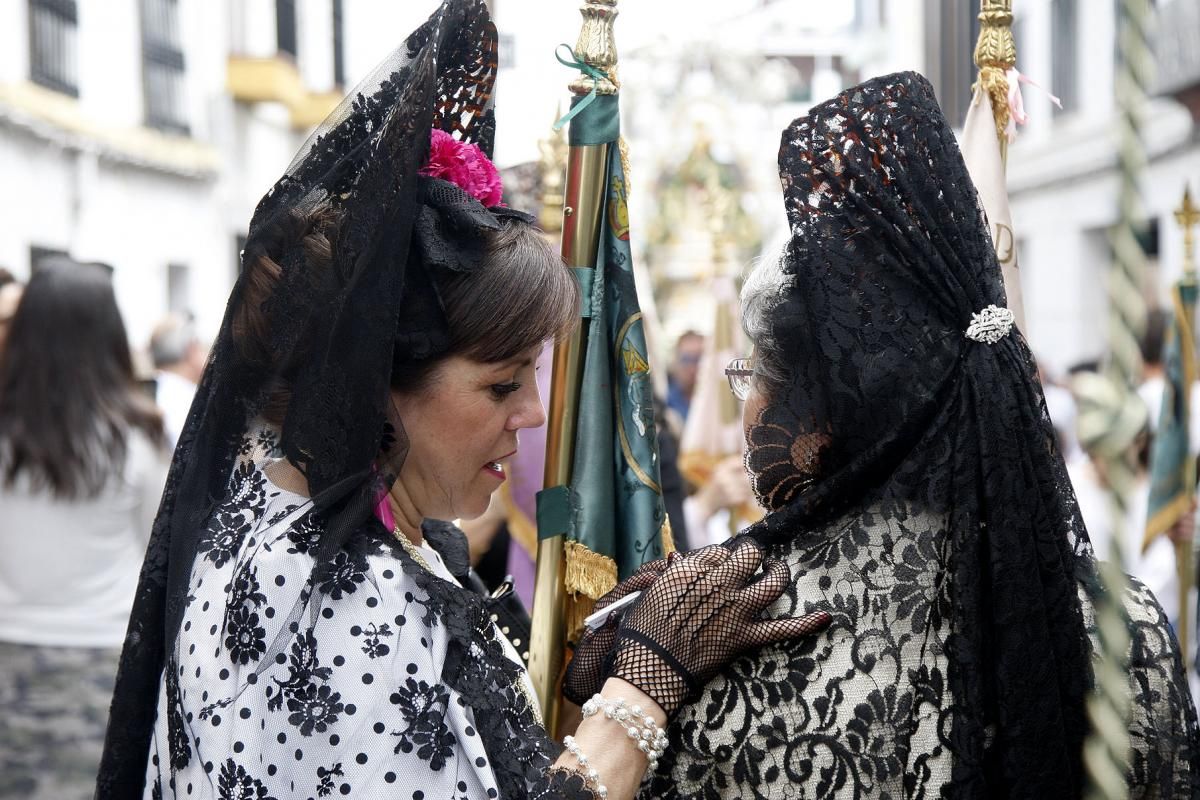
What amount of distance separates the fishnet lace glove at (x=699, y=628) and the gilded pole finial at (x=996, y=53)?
131cm

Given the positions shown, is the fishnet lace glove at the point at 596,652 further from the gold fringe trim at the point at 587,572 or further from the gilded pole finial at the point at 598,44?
the gilded pole finial at the point at 598,44

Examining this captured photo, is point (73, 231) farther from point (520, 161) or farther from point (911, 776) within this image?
point (911, 776)

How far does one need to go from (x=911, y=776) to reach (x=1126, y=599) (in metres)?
0.44

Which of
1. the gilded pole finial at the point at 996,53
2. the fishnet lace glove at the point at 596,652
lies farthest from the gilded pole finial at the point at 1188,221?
the fishnet lace glove at the point at 596,652

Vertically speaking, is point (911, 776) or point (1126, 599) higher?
point (1126, 599)

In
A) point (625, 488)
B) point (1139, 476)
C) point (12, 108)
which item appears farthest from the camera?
point (12, 108)

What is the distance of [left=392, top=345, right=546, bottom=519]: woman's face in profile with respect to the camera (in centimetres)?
184

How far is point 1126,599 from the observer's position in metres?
1.91

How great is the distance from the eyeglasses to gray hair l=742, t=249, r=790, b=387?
0.18 ft

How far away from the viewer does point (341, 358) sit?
1647mm

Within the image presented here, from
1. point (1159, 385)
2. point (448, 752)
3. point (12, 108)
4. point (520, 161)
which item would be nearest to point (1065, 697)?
point (448, 752)

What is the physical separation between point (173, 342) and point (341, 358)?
195 inches

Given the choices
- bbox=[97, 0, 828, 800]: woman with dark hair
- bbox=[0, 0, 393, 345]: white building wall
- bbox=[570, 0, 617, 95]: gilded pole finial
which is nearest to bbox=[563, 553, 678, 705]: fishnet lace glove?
bbox=[97, 0, 828, 800]: woman with dark hair

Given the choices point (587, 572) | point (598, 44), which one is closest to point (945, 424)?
point (587, 572)
